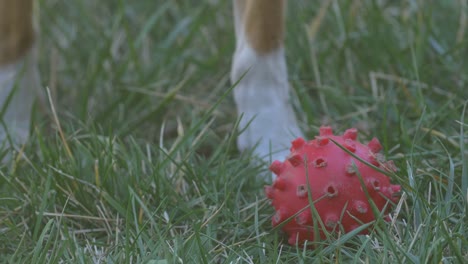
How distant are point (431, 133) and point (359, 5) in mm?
1022

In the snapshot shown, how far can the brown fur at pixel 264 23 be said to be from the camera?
206 centimetres

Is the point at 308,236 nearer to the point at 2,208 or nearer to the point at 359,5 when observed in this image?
the point at 2,208

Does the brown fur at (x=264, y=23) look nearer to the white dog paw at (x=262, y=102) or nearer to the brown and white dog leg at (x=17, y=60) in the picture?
the white dog paw at (x=262, y=102)

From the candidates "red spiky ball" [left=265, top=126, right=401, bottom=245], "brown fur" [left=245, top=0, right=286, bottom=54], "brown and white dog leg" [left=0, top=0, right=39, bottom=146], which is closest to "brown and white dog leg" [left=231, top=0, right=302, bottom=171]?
"brown fur" [left=245, top=0, right=286, bottom=54]

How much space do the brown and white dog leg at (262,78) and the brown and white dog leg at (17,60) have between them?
70cm

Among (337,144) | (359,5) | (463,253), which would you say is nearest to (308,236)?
(337,144)

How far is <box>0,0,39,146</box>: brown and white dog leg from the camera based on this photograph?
2408 millimetres

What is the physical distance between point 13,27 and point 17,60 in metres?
0.10

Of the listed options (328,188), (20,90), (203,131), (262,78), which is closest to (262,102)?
(262,78)

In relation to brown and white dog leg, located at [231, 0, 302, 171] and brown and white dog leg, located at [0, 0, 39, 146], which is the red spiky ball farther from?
brown and white dog leg, located at [0, 0, 39, 146]

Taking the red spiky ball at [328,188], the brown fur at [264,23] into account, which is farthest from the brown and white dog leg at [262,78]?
the red spiky ball at [328,188]

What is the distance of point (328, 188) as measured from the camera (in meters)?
1.56

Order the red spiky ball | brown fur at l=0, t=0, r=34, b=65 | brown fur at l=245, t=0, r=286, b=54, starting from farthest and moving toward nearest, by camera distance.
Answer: brown fur at l=0, t=0, r=34, b=65 → brown fur at l=245, t=0, r=286, b=54 → the red spiky ball

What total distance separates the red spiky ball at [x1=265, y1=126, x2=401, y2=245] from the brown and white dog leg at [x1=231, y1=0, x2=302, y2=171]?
430mm
